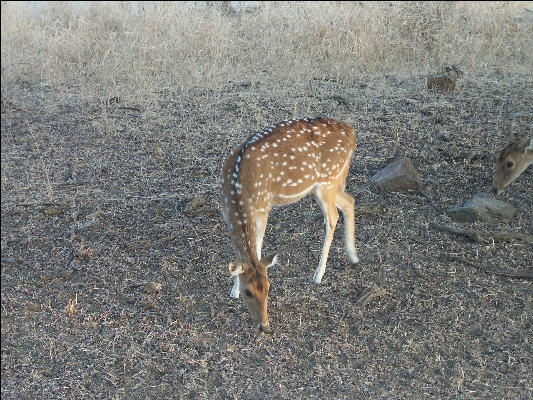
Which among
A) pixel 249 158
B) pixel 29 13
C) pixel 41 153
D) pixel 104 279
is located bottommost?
pixel 29 13

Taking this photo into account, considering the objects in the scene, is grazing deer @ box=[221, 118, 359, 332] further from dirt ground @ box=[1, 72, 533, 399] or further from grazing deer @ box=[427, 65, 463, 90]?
grazing deer @ box=[427, 65, 463, 90]

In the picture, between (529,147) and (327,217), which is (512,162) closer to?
(529,147)

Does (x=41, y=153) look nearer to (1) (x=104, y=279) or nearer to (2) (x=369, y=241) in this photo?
(1) (x=104, y=279)

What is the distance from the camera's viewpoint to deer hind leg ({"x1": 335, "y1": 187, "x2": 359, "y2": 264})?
5871 mm

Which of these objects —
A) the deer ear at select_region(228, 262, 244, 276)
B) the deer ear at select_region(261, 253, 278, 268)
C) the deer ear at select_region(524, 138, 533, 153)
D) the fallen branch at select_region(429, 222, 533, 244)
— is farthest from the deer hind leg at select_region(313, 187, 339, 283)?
the deer ear at select_region(524, 138, 533, 153)

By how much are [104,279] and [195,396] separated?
1.78 meters

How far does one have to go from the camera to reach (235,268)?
4723 mm

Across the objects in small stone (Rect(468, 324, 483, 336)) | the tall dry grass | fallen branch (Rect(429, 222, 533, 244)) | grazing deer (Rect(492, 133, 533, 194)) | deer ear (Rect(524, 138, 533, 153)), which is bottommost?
the tall dry grass

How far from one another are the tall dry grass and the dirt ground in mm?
1428

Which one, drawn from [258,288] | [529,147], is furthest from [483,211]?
[258,288]

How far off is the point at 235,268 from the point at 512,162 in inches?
149

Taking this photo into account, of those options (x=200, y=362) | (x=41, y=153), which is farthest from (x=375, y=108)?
(x=200, y=362)

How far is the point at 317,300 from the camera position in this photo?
17.8 feet

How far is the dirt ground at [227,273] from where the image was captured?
4.55m
